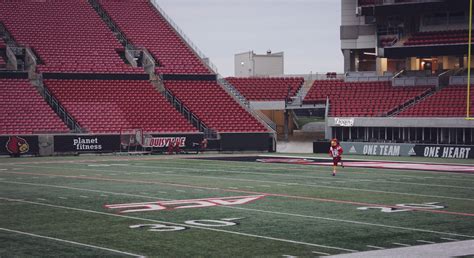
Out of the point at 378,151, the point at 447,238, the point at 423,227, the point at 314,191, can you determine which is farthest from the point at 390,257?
the point at 378,151

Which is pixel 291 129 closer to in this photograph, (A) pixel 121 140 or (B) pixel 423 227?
(A) pixel 121 140

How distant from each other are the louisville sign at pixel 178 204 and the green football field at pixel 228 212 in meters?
0.02

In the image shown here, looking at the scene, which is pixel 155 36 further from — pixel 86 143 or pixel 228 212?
pixel 228 212

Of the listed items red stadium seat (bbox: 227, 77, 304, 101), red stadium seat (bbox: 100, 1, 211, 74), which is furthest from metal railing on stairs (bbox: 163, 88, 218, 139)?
red stadium seat (bbox: 227, 77, 304, 101)

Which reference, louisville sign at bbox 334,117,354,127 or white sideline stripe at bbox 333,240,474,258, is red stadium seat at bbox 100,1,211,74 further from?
white sideline stripe at bbox 333,240,474,258

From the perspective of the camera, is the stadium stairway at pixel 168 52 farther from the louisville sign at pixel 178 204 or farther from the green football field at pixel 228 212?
the louisville sign at pixel 178 204

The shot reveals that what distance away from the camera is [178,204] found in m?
16.5

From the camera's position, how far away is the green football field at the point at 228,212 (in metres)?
11.5

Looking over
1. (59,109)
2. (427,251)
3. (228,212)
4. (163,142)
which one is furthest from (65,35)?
(427,251)

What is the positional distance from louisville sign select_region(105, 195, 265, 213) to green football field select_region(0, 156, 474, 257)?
2 cm

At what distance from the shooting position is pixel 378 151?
38875 millimetres

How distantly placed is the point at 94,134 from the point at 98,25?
14960mm

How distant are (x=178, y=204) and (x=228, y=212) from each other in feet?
5.43

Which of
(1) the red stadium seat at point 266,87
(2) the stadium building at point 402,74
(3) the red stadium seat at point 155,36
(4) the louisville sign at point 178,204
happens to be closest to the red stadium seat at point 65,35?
(3) the red stadium seat at point 155,36
